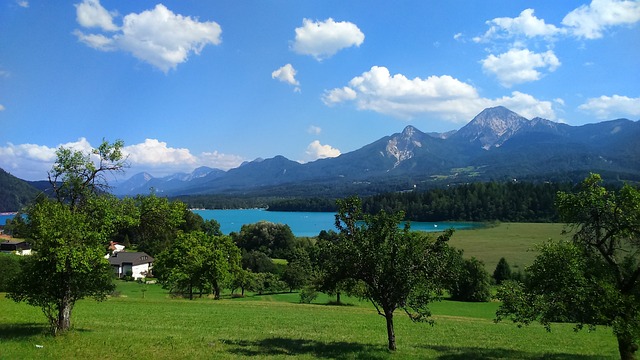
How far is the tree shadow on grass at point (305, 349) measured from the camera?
17891 millimetres

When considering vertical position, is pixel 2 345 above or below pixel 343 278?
below

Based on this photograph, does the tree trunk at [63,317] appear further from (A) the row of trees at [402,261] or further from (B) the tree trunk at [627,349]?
(B) the tree trunk at [627,349]

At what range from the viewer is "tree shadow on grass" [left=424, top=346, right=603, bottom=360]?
19259 mm

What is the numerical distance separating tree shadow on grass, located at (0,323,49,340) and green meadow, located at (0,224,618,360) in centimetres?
4

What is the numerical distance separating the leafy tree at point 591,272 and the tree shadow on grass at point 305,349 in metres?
6.27

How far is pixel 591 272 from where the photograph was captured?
1733 cm

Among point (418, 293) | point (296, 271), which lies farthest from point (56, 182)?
point (296, 271)

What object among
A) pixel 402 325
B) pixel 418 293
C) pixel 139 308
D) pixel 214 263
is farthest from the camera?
pixel 214 263

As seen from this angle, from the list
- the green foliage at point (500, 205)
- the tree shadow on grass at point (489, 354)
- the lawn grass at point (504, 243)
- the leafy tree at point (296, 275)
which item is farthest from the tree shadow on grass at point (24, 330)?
the green foliage at point (500, 205)

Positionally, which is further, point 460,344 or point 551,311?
point 460,344

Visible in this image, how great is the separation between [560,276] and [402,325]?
1643 cm

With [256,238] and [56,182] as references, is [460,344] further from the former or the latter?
[256,238]

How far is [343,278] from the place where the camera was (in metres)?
18.0

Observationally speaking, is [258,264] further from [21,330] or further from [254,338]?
[21,330]
